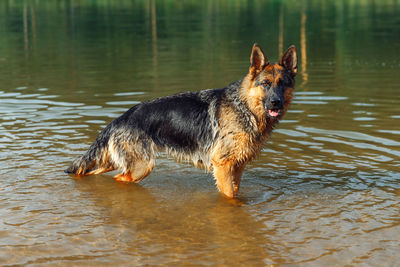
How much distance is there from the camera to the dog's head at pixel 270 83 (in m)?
7.45

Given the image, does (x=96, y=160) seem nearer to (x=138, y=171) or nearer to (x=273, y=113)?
(x=138, y=171)

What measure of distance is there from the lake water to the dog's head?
1.32m

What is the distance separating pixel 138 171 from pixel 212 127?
1.35 meters

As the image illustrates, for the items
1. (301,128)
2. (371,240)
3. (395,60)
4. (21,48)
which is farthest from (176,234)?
(21,48)

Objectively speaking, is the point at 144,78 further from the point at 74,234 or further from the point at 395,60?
the point at 74,234

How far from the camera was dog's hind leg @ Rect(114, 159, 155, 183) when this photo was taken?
27.1 feet

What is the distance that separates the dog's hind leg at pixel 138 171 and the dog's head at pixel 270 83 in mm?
1812

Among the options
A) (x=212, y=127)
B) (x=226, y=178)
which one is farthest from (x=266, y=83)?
(x=226, y=178)

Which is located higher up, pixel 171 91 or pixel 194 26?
pixel 194 26

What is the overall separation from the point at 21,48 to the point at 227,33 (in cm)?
1249

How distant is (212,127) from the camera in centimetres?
794

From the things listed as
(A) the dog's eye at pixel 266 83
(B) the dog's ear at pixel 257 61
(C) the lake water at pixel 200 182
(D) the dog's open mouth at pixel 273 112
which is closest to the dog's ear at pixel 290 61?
(B) the dog's ear at pixel 257 61

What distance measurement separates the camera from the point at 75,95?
52.0 ft

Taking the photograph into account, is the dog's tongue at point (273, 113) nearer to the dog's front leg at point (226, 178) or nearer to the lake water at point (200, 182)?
the dog's front leg at point (226, 178)
